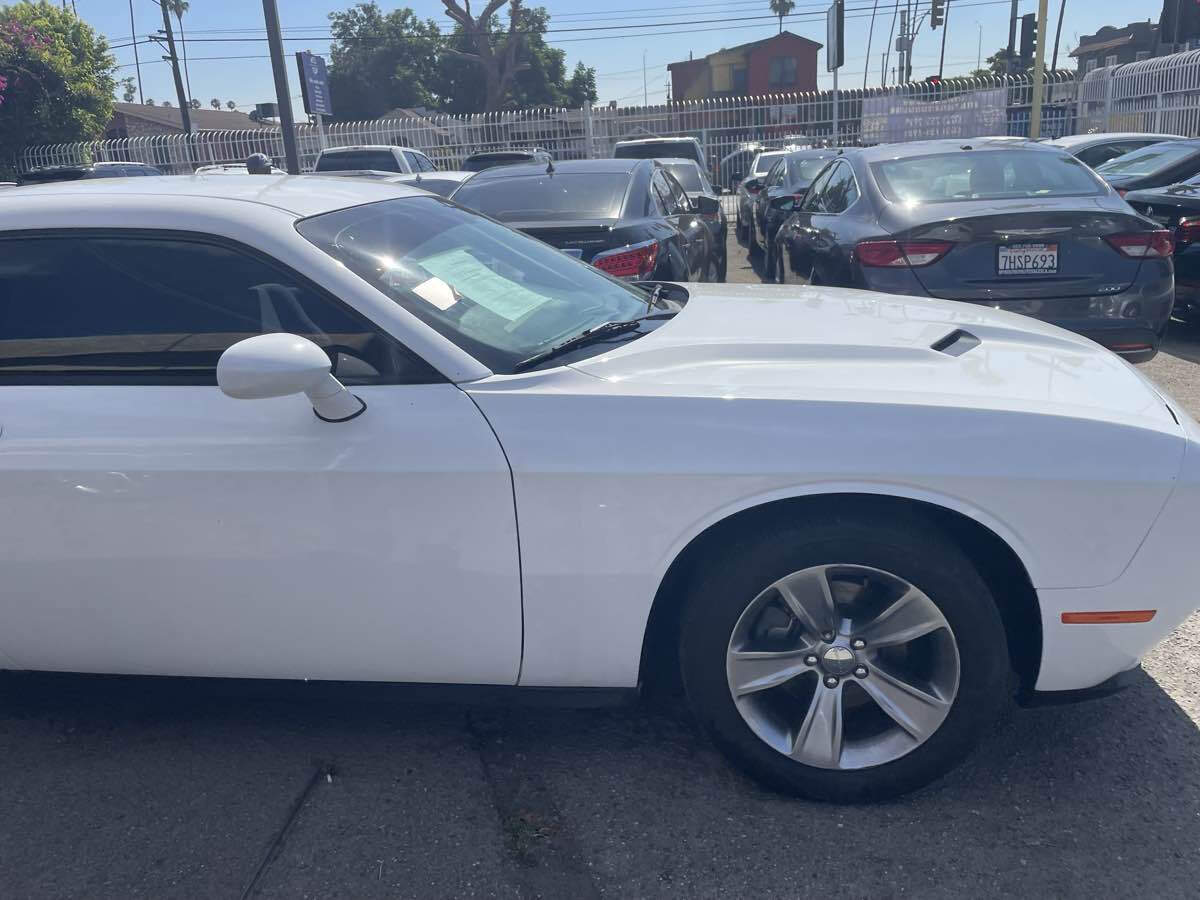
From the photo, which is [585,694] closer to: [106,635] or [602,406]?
[602,406]

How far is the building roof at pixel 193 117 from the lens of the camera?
5492 cm

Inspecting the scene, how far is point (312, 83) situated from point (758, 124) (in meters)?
10.4

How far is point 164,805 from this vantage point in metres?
2.80

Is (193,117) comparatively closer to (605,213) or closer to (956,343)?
Answer: (605,213)

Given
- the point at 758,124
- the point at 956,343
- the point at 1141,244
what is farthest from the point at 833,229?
the point at 758,124

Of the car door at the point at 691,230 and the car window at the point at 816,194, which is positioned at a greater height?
the car window at the point at 816,194

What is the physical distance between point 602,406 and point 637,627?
56 cm

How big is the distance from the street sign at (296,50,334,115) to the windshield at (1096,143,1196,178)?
59.1ft

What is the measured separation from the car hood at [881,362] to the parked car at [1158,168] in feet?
23.1

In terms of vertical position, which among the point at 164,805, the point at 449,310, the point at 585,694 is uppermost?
the point at 449,310

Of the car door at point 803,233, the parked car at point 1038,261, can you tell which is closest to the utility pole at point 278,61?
the car door at point 803,233

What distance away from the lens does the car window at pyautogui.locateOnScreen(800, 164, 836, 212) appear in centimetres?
746

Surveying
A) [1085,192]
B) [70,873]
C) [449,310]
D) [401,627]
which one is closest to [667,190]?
[1085,192]

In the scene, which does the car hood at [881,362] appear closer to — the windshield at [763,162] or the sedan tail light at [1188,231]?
the sedan tail light at [1188,231]
